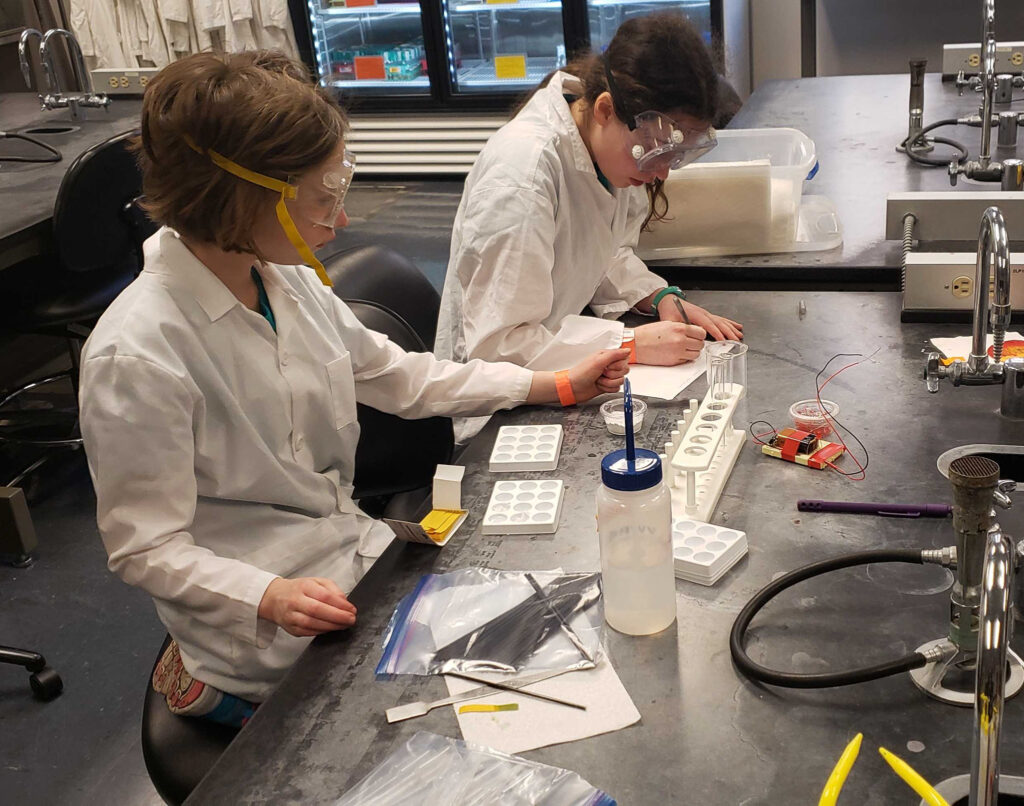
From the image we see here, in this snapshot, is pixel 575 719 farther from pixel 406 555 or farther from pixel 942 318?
pixel 942 318

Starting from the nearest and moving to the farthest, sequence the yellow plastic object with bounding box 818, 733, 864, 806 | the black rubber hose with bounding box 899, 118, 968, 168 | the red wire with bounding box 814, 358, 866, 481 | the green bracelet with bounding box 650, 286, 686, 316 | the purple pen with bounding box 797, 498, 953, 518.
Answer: the yellow plastic object with bounding box 818, 733, 864, 806
the purple pen with bounding box 797, 498, 953, 518
the red wire with bounding box 814, 358, 866, 481
the green bracelet with bounding box 650, 286, 686, 316
the black rubber hose with bounding box 899, 118, 968, 168

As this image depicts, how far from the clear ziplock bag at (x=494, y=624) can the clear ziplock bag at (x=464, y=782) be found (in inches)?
4.8

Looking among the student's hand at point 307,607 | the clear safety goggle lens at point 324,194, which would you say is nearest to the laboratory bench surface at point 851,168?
the clear safety goggle lens at point 324,194

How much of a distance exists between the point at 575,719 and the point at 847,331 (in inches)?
42.5

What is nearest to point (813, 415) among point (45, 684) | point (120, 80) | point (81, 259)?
point (45, 684)

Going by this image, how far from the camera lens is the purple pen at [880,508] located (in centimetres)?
122

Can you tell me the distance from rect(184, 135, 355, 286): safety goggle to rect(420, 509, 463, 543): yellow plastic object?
363mm

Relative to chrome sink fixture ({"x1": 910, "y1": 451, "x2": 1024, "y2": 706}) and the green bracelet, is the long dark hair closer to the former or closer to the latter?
the green bracelet

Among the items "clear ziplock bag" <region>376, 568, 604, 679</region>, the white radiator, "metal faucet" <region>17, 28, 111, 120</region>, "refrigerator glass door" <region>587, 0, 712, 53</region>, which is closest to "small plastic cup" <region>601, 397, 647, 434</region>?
"clear ziplock bag" <region>376, 568, 604, 679</region>

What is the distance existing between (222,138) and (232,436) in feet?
1.26

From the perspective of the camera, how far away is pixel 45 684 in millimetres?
2109

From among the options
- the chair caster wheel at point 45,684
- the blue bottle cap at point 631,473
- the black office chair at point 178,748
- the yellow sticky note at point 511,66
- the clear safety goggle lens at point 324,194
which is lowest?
the chair caster wheel at point 45,684

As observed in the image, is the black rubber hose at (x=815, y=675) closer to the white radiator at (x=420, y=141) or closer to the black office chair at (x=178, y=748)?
the black office chair at (x=178, y=748)

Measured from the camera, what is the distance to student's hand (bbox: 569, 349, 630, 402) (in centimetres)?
158
